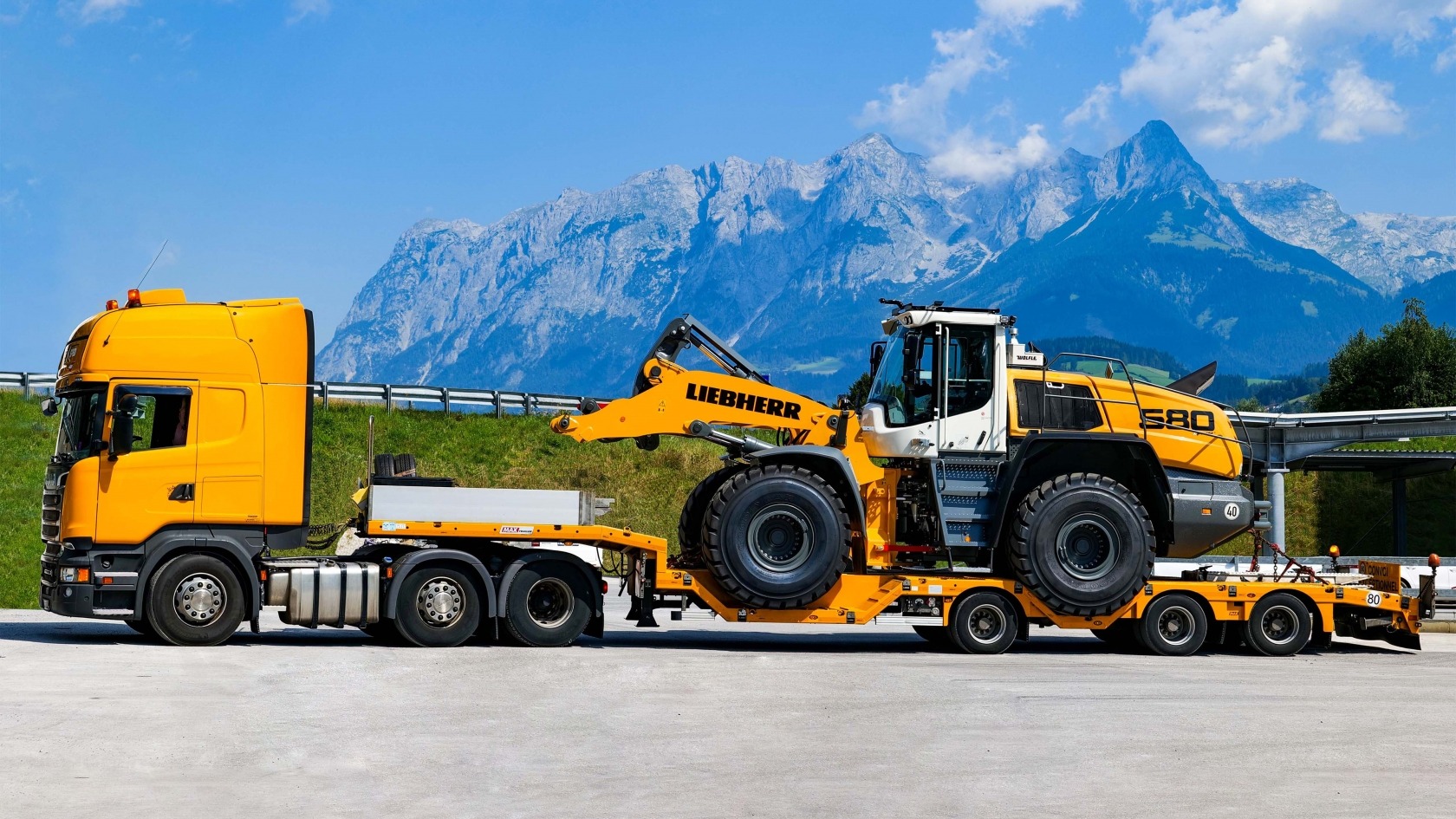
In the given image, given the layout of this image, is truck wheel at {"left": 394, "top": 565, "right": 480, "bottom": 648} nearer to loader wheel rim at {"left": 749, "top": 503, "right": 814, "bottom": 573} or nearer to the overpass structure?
loader wheel rim at {"left": 749, "top": 503, "right": 814, "bottom": 573}

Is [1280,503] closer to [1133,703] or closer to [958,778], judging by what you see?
[1133,703]

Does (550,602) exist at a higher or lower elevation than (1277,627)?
higher

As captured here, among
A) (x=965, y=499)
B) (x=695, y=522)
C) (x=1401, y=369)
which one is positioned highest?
(x=1401, y=369)

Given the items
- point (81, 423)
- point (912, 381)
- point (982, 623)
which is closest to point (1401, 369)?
point (982, 623)

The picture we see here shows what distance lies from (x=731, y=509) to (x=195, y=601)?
248 inches

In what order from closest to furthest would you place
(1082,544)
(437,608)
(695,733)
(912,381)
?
(695,733) → (437,608) → (1082,544) → (912,381)

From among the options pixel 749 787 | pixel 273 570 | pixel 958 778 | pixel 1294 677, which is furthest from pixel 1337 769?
pixel 273 570

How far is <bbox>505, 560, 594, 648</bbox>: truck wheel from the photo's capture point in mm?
17594

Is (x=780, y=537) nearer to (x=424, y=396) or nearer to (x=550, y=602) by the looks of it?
(x=550, y=602)

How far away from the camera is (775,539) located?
17750 mm

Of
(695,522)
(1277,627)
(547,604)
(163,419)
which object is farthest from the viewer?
(1277,627)

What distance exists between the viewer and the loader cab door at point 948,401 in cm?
1841

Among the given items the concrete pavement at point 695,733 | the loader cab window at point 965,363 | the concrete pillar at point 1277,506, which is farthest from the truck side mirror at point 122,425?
the concrete pillar at point 1277,506

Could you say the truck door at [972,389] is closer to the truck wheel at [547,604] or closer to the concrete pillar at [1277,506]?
the truck wheel at [547,604]
